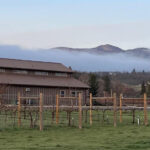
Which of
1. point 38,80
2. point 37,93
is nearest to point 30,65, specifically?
point 38,80

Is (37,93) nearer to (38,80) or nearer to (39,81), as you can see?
(39,81)

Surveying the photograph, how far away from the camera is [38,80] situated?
53188 mm

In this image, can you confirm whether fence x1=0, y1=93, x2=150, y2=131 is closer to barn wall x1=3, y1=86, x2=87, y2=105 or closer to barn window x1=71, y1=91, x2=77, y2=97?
barn wall x1=3, y1=86, x2=87, y2=105

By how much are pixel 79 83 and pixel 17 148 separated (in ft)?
143

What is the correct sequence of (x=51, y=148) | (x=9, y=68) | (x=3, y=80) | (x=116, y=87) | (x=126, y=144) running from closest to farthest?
1. (x=51, y=148)
2. (x=126, y=144)
3. (x=3, y=80)
4. (x=9, y=68)
5. (x=116, y=87)

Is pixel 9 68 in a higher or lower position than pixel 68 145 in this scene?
higher

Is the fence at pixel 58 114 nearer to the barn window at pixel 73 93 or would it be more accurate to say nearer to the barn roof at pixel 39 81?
the barn roof at pixel 39 81

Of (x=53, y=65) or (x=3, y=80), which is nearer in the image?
(x=3, y=80)

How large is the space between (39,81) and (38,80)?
52 cm

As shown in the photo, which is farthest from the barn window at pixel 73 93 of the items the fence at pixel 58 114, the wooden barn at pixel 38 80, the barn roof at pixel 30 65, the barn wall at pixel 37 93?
the fence at pixel 58 114

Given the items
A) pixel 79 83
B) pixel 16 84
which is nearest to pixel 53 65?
pixel 79 83

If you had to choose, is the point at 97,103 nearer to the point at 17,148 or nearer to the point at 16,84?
the point at 16,84

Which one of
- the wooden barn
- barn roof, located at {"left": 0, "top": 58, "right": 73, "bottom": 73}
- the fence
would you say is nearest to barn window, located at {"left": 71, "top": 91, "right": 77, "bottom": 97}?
the wooden barn

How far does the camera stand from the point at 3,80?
Result: 1924 inches
